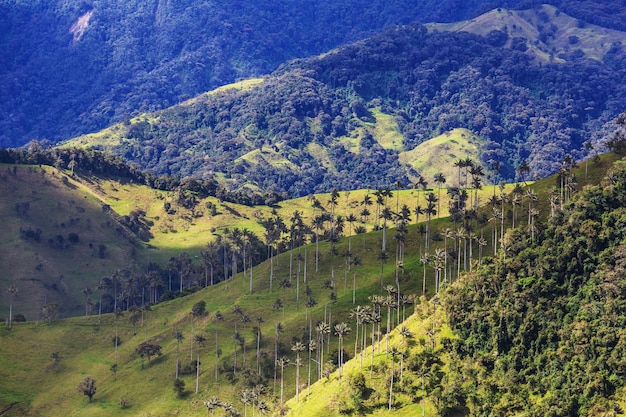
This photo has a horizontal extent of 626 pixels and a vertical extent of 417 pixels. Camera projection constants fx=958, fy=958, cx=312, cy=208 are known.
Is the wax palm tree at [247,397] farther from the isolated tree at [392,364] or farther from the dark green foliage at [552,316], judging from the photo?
the dark green foliage at [552,316]

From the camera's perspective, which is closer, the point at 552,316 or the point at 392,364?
the point at 552,316

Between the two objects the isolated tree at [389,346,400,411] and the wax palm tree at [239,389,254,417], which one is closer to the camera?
the isolated tree at [389,346,400,411]

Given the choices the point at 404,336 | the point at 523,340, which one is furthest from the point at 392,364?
the point at 523,340

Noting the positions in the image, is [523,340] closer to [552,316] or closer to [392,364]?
[552,316]

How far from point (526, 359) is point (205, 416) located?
237 ft

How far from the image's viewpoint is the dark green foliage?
149 metres

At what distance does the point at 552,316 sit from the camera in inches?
6501

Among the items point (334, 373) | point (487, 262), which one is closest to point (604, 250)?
point (487, 262)

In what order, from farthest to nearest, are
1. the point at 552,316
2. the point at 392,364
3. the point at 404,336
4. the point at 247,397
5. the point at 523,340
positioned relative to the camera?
the point at 247,397, the point at 404,336, the point at 392,364, the point at 552,316, the point at 523,340

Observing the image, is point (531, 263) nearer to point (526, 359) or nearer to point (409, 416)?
point (526, 359)

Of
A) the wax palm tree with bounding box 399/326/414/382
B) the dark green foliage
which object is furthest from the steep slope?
the wax palm tree with bounding box 399/326/414/382

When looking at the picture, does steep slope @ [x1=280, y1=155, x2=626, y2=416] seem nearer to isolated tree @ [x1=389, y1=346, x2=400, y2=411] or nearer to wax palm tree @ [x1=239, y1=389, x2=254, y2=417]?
isolated tree @ [x1=389, y1=346, x2=400, y2=411]

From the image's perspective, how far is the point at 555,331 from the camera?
161750 mm

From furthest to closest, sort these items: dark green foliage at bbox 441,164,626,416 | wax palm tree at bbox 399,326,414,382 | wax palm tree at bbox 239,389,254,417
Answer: wax palm tree at bbox 239,389,254,417 → wax palm tree at bbox 399,326,414,382 → dark green foliage at bbox 441,164,626,416
